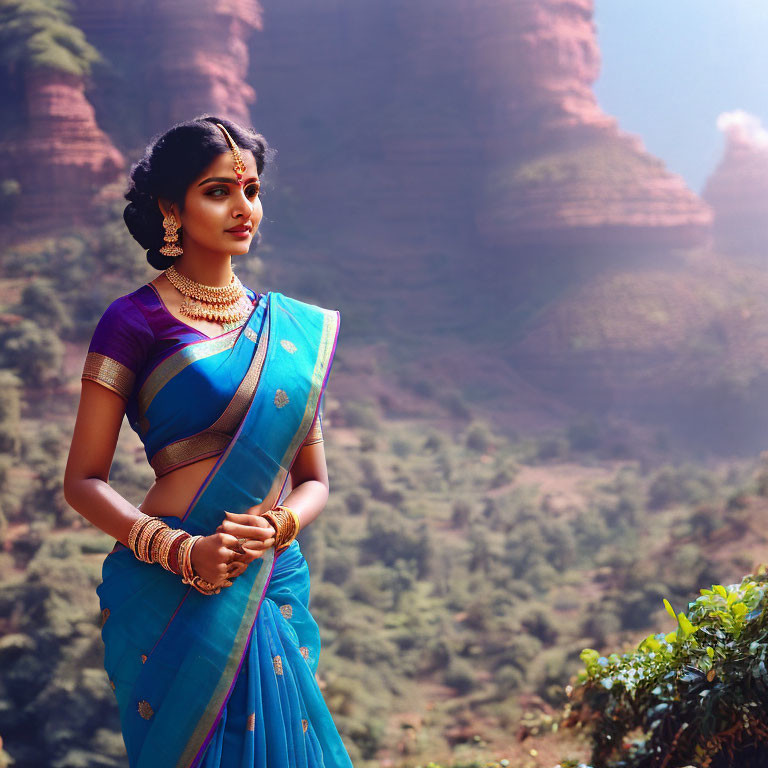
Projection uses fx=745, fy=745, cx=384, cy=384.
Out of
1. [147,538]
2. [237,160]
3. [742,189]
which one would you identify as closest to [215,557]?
[147,538]

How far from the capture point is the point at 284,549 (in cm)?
143

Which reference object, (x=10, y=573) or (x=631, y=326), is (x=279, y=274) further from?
(x=10, y=573)

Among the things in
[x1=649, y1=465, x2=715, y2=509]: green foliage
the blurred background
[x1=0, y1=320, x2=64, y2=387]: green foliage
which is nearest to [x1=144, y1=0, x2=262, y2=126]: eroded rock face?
the blurred background

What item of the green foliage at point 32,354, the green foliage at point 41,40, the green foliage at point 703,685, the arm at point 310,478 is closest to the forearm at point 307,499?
the arm at point 310,478

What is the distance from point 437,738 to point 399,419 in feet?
30.8

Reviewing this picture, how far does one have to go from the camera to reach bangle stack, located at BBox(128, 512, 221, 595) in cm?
127

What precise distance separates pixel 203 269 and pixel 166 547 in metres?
0.56

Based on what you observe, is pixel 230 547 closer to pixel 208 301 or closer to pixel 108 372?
pixel 108 372

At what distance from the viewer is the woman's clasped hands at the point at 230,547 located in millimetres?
1239

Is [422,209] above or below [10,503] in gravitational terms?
above

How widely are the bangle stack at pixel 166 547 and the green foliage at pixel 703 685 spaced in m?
1.19

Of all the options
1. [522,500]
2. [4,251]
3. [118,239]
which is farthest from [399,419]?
[4,251]

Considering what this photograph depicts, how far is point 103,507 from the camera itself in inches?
52.3

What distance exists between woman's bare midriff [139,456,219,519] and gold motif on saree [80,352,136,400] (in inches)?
7.2
